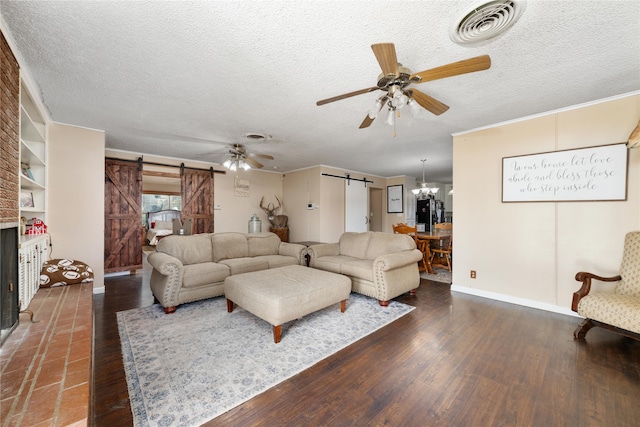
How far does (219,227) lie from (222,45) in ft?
15.8

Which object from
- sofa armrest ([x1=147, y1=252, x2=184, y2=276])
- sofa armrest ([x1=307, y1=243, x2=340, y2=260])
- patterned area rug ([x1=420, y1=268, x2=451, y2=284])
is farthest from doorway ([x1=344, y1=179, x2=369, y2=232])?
sofa armrest ([x1=147, y1=252, x2=184, y2=276])

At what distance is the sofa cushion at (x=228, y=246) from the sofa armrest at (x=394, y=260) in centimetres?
221

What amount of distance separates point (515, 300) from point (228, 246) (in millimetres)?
4149

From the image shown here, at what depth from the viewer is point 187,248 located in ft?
11.8

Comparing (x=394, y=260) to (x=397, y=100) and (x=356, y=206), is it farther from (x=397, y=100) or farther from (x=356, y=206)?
(x=356, y=206)

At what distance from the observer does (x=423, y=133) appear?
3.84m

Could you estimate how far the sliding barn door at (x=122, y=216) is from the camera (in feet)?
15.3

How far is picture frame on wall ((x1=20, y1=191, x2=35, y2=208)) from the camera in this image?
272 centimetres

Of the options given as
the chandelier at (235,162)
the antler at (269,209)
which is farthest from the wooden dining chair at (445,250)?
the antler at (269,209)

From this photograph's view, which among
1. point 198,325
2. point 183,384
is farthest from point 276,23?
point 198,325

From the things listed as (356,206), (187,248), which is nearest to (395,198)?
(356,206)

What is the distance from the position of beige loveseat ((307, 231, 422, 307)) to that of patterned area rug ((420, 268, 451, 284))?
40.1 inches

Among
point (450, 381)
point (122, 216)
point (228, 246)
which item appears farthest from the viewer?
point (122, 216)

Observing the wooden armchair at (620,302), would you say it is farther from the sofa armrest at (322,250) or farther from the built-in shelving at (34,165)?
the built-in shelving at (34,165)
